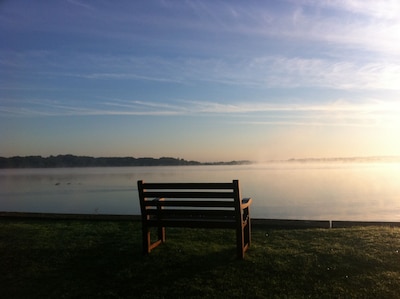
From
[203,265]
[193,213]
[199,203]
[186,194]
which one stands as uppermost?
[186,194]

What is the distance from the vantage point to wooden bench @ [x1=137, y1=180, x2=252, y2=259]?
5766 millimetres

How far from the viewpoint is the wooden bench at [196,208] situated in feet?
18.9

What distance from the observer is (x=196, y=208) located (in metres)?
6.21

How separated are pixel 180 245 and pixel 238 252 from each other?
123 centimetres

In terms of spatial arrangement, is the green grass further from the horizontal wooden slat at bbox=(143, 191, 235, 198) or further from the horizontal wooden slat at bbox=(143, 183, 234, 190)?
the horizontal wooden slat at bbox=(143, 183, 234, 190)

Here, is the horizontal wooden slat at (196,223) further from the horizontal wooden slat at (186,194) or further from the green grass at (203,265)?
the green grass at (203,265)

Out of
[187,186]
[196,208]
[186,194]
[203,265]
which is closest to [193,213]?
[196,208]

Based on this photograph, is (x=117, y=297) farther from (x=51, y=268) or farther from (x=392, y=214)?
(x=392, y=214)

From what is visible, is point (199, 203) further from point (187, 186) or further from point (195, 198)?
point (187, 186)

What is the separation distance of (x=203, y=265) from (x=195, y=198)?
0.99 m

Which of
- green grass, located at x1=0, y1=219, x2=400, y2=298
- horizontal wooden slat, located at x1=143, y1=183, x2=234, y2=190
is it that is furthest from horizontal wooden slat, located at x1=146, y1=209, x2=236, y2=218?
green grass, located at x1=0, y1=219, x2=400, y2=298

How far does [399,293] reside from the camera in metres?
4.52

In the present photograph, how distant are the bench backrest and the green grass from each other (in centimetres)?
62

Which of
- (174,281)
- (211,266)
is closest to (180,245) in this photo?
(211,266)
